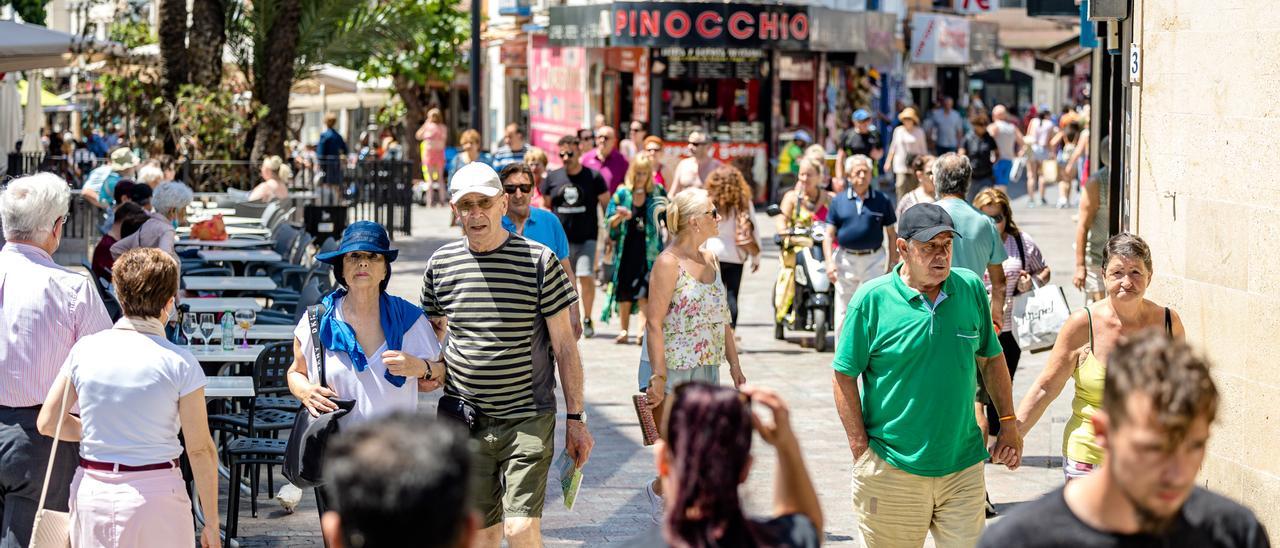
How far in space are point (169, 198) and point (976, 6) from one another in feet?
95.4

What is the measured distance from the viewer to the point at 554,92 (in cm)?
3319

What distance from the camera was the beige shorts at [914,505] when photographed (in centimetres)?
573

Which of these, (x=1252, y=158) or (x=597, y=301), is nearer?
(x=1252, y=158)

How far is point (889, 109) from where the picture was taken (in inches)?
1448

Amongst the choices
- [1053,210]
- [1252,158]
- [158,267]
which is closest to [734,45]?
[1053,210]

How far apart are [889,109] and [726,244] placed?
24496 mm

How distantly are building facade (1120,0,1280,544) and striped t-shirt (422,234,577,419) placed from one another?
8.69 ft

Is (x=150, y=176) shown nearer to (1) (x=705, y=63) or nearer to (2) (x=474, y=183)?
(2) (x=474, y=183)

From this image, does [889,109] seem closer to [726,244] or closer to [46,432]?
[726,244]

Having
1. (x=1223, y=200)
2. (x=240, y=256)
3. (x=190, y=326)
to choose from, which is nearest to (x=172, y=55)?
(x=240, y=256)

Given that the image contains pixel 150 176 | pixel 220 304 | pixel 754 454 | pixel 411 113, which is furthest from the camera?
pixel 411 113

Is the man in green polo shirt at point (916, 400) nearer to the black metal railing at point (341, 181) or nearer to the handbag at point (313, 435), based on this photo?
the handbag at point (313, 435)

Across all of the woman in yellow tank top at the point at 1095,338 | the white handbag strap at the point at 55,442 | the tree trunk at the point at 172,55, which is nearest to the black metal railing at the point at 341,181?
the tree trunk at the point at 172,55

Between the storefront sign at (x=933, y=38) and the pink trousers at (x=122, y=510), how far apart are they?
33.7 m
